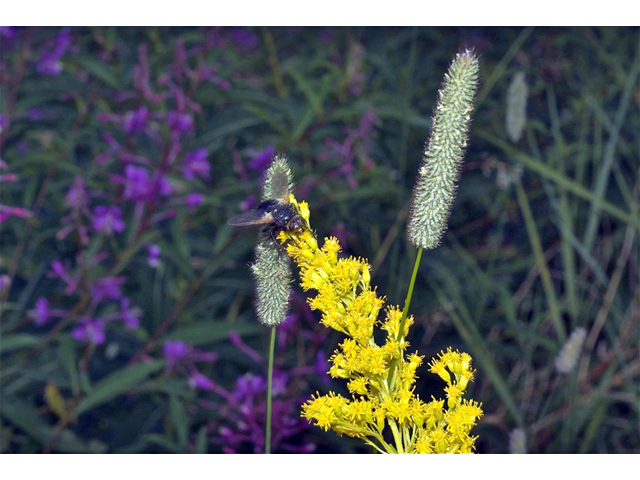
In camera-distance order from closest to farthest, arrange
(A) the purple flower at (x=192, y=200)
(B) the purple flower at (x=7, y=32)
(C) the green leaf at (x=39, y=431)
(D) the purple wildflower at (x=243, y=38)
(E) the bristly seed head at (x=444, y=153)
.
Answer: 1. (E) the bristly seed head at (x=444, y=153)
2. (C) the green leaf at (x=39, y=431)
3. (A) the purple flower at (x=192, y=200)
4. (B) the purple flower at (x=7, y=32)
5. (D) the purple wildflower at (x=243, y=38)

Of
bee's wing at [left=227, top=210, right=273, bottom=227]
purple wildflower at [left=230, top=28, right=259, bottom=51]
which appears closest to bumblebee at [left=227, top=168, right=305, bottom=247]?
bee's wing at [left=227, top=210, right=273, bottom=227]

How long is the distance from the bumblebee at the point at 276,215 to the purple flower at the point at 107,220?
3.40ft

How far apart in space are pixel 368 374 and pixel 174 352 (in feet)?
3.27

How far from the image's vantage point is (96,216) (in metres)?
1.52

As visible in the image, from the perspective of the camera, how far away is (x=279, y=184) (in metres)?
0.56

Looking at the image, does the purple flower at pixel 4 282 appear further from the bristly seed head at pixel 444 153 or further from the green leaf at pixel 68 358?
the bristly seed head at pixel 444 153

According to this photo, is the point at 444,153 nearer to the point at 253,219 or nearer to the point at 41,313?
the point at 253,219

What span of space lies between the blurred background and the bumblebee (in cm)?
65

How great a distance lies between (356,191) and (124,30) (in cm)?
99

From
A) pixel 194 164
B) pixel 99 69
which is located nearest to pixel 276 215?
pixel 194 164

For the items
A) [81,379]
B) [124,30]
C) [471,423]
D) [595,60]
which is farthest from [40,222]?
[595,60]

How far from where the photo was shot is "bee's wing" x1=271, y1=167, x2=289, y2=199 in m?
0.54

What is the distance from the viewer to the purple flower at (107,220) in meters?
1.50

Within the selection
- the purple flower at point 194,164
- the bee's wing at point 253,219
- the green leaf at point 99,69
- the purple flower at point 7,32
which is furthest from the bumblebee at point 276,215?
the purple flower at point 7,32
